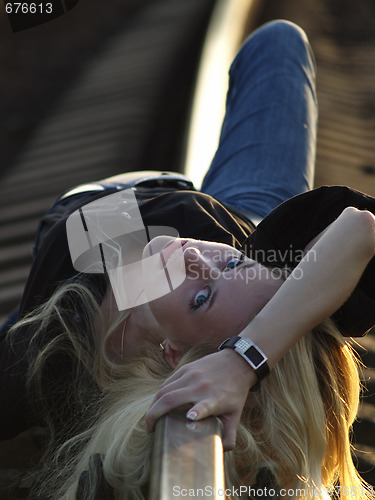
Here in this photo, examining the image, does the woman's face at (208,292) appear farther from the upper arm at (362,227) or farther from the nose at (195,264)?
the upper arm at (362,227)

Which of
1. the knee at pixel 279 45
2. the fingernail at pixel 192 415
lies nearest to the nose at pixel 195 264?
the fingernail at pixel 192 415

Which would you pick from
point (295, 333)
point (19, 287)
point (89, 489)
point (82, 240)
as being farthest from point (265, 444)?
point (19, 287)

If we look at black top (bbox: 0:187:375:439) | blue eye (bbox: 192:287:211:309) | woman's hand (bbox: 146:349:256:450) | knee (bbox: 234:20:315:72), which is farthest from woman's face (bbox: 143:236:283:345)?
knee (bbox: 234:20:315:72)

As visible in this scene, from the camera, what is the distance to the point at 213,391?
1.13 m

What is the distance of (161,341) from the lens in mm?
1638

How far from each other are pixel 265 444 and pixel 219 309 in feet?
1.01

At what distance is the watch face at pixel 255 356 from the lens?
1210 millimetres

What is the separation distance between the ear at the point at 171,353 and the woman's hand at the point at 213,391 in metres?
0.34

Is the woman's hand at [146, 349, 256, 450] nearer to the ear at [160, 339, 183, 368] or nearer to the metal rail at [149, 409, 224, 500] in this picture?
the metal rail at [149, 409, 224, 500]

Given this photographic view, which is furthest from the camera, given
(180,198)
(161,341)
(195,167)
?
(195,167)

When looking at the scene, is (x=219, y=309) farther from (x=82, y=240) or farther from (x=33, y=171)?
(x=33, y=171)

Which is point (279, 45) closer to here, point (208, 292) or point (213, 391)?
point (208, 292)

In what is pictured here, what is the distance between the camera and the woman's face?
1.45m

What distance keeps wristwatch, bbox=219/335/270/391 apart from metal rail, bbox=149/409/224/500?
0.18 meters
